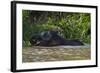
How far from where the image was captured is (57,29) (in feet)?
6.06

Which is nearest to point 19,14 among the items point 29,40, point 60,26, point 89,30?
point 29,40

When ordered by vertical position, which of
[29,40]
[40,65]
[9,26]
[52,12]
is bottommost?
[40,65]

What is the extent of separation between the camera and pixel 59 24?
185cm

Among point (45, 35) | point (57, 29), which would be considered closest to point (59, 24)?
point (57, 29)

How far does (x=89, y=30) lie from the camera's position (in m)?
Result: 1.96

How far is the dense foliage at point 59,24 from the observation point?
175cm

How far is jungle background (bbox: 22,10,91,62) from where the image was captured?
175 cm

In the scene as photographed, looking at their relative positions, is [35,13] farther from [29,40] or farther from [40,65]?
[40,65]

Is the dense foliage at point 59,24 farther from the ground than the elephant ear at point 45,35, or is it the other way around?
the dense foliage at point 59,24

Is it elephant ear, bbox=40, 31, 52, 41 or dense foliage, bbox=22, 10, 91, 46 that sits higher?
dense foliage, bbox=22, 10, 91, 46

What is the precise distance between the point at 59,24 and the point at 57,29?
45 millimetres

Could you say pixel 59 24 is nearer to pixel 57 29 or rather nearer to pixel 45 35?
pixel 57 29

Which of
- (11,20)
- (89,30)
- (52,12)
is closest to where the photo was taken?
(11,20)

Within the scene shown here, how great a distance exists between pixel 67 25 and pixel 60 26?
0.21ft
